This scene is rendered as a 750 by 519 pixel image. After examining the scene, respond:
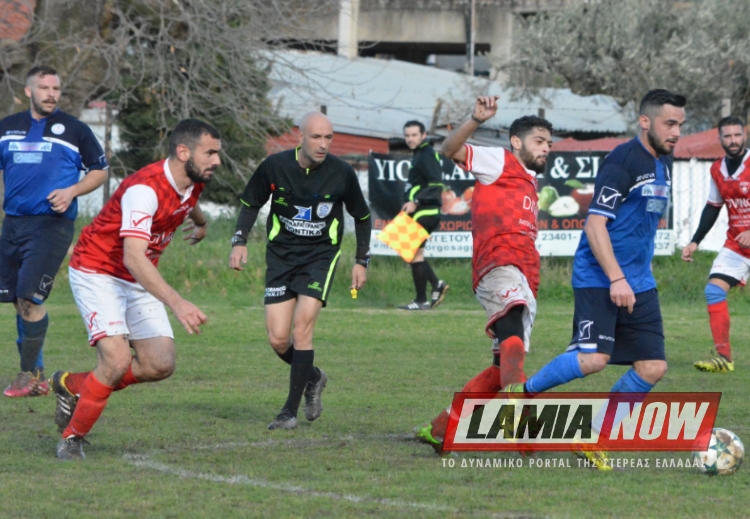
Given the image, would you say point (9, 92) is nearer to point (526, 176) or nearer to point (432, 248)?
point (432, 248)

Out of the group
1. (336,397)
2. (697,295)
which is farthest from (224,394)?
(697,295)

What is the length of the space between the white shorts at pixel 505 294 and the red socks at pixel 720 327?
4.04 meters

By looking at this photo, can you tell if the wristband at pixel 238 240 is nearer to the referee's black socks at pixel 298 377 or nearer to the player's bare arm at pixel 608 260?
the referee's black socks at pixel 298 377

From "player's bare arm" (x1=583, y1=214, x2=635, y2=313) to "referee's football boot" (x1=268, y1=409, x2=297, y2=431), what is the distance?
7.37ft

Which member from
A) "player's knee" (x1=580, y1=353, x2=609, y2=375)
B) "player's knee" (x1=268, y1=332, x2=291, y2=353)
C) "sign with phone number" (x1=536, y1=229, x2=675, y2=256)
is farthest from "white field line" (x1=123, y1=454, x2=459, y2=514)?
"sign with phone number" (x1=536, y1=229, x2=675, y2=256)

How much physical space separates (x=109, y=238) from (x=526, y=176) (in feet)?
8.00

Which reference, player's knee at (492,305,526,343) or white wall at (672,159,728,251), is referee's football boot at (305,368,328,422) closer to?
player's knee at (492,305,526,343)

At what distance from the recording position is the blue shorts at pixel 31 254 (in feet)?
24.8

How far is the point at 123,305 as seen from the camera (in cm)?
577

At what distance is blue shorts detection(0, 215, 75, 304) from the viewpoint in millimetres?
7566

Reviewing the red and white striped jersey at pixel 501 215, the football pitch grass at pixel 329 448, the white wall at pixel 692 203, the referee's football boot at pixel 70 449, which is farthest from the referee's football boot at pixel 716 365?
the white wall at pixel 692 203

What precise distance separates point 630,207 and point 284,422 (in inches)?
99.7

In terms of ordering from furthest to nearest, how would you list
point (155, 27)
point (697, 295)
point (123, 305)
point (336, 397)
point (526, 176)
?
point (155, 27) → point (697, 295) → point (336, 397) → point (526, 176) → point (123, 305)

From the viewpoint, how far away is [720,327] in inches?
373
